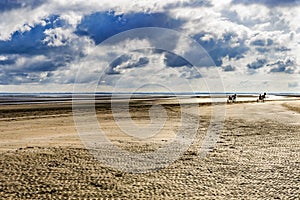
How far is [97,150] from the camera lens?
655 inches

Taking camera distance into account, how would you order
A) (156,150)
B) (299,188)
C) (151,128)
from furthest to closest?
1. (151,128)
2. (156,150)
3. (299,188)

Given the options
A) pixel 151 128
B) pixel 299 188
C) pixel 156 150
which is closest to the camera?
pixel 299 188

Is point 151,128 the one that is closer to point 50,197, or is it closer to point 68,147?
point 68,147

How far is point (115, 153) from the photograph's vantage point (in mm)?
16078

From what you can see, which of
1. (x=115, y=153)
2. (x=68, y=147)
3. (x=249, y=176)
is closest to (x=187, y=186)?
(x=249, y=176)

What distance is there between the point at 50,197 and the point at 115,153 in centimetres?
626

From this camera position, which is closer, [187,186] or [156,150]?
[187,186]

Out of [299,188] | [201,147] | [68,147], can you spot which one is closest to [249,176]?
[299,188]

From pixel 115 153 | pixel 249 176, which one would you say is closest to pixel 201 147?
pixel 115 153

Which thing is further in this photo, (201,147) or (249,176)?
(201,147)

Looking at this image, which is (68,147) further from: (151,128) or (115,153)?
(151,128)

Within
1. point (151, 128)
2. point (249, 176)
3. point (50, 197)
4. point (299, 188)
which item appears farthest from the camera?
point (151, 128)

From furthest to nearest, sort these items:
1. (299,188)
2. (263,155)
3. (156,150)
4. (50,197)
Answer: (156,150) → (263,155) → (299,188) → (50,197)

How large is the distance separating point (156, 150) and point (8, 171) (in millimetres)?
6702
